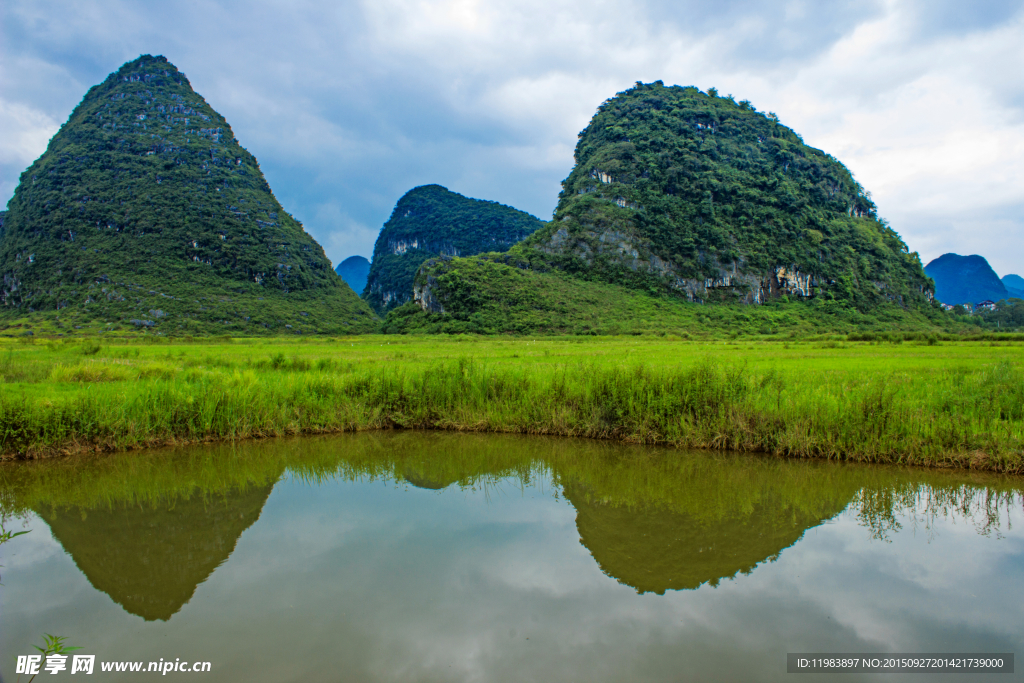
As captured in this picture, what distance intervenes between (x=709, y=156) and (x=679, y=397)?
106264mm

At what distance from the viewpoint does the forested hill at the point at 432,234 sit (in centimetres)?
15562

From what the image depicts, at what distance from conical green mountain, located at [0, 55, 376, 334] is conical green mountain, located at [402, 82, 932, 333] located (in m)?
26.0

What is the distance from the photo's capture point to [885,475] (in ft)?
20.7

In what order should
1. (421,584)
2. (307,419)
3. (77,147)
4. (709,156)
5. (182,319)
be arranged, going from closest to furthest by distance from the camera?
(421,584)
(307,419)
(182,319)
(77,147)
(709,156)

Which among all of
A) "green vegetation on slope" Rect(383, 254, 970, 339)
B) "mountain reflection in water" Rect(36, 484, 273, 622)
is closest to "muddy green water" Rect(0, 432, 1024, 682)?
"mountain reflection in water" Rect(36, 484, 273, 622)

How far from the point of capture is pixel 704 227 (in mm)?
84625

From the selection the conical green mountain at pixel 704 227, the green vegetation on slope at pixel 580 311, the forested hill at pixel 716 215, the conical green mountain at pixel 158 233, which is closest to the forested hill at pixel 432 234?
the forested hill at pixel 716 215

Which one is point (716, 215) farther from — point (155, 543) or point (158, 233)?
point (155, 543)

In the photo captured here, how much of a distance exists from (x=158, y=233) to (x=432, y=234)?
95750mm

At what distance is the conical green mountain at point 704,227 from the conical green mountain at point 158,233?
2602 centimetres

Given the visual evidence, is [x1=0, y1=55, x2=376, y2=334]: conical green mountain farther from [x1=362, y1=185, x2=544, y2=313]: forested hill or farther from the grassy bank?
the grassy bank

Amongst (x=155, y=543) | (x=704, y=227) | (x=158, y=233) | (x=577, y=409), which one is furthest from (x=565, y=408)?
(x=158, y=233)

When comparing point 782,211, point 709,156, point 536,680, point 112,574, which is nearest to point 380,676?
point 536,680

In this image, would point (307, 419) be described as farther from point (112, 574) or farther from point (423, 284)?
point (423, 284)
